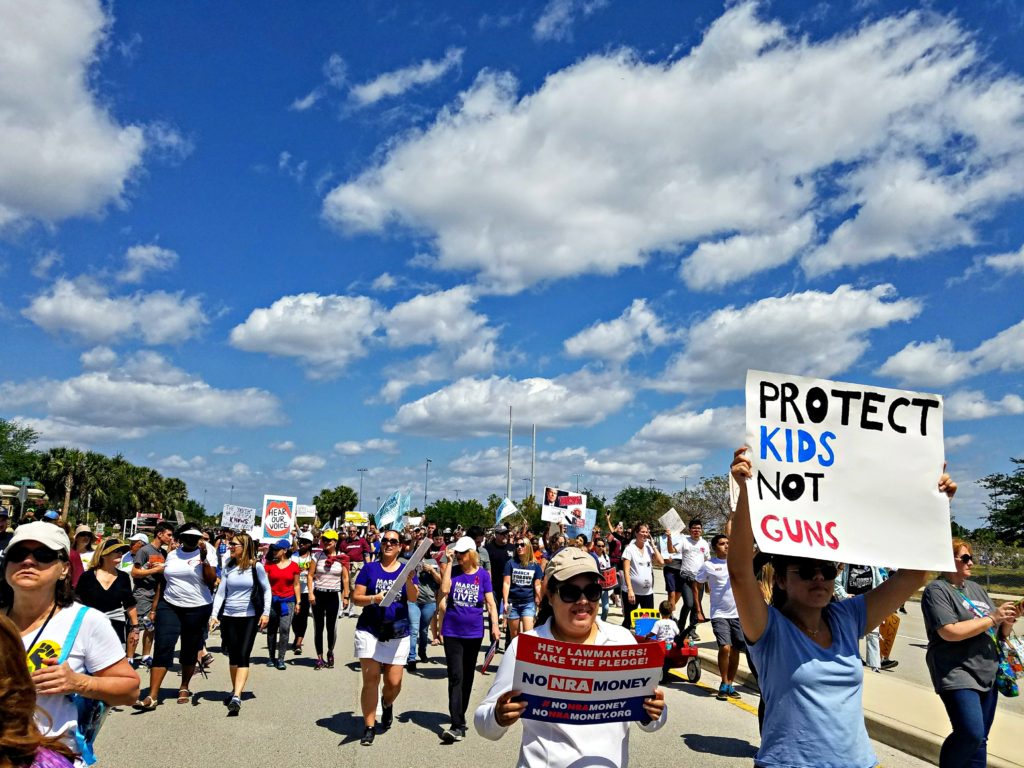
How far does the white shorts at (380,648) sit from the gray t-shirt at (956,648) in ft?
15.1

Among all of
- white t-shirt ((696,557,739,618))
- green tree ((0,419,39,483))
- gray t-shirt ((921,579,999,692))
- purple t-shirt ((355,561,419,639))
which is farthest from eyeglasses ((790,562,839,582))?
green tree ((0,419,39,483))

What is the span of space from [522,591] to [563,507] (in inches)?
512

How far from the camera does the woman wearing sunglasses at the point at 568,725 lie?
310cm

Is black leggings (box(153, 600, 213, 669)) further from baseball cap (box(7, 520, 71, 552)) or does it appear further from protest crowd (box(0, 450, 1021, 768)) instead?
baseball cap (box(7, 520, 71, 552))

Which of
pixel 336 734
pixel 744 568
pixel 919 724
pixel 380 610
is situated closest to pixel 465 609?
pixel 380 610

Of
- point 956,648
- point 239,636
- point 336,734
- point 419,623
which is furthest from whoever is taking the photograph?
point 419,623

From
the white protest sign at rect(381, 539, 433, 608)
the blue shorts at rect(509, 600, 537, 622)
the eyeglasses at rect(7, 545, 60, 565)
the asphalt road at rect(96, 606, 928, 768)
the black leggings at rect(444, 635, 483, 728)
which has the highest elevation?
the eyeglasses at rect(7, 545, 60, 565)

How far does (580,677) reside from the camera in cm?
305

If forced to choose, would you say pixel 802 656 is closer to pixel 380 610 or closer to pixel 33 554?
pixel 33 554

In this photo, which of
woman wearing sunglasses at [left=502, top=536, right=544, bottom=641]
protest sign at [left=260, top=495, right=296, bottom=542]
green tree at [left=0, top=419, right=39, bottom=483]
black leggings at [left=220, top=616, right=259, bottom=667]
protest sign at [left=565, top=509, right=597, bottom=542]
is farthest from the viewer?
green tree at [left=0, top=419, right=39, bottom=483]

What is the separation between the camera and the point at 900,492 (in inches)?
150

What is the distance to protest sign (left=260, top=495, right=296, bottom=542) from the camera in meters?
22.9

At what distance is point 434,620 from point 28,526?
11711 mm

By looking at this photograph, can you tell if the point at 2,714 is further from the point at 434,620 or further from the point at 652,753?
the point at 434,620
